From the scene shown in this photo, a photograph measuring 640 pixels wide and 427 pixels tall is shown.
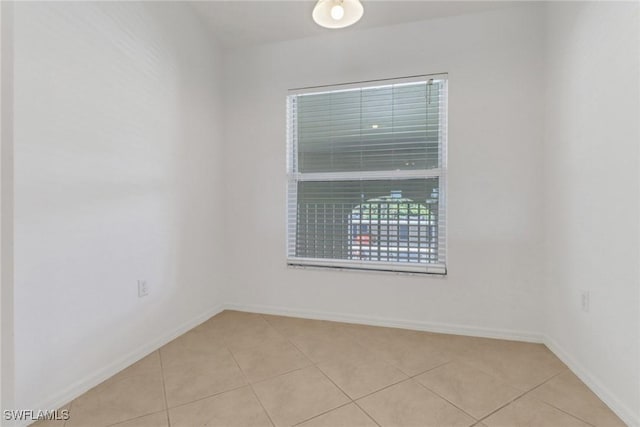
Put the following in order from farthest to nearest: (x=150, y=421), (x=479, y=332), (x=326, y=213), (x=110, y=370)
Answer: (x=326, y=213) < (x=479, y=332) < (x=110, y=370) < (x=150, y=421)

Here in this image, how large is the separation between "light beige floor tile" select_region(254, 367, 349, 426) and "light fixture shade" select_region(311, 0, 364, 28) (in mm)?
2095

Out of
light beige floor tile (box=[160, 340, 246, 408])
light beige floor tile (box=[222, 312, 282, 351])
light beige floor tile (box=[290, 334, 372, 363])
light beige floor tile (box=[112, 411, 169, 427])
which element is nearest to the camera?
light beige floor tile (box=[112, 411, 169, 427])

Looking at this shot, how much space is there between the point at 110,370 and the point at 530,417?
2.24 m

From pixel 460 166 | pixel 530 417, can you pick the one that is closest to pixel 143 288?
pixel 530 417

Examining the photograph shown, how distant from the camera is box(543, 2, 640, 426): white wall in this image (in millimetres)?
1411

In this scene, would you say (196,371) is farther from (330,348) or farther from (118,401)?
(330,348)

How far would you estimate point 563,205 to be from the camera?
77.7 inches

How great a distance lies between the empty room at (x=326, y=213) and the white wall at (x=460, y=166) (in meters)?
0.02

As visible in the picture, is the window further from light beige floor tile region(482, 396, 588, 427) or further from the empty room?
light beige floor tile region(482, 396, 588, 427)

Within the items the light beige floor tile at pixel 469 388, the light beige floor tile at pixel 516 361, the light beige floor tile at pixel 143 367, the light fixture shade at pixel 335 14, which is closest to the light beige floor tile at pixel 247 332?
the light beige floor tile at pixel 143 367

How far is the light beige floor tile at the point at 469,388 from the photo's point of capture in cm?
152

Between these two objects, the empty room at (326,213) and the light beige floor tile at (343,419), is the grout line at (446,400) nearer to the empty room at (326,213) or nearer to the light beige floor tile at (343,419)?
the empty room at (326,213)

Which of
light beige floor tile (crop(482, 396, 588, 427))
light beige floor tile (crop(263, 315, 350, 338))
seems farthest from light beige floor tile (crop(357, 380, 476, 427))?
light beige floor tile (crop(263, 315, 350, 338))

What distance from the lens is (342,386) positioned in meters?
1.67
